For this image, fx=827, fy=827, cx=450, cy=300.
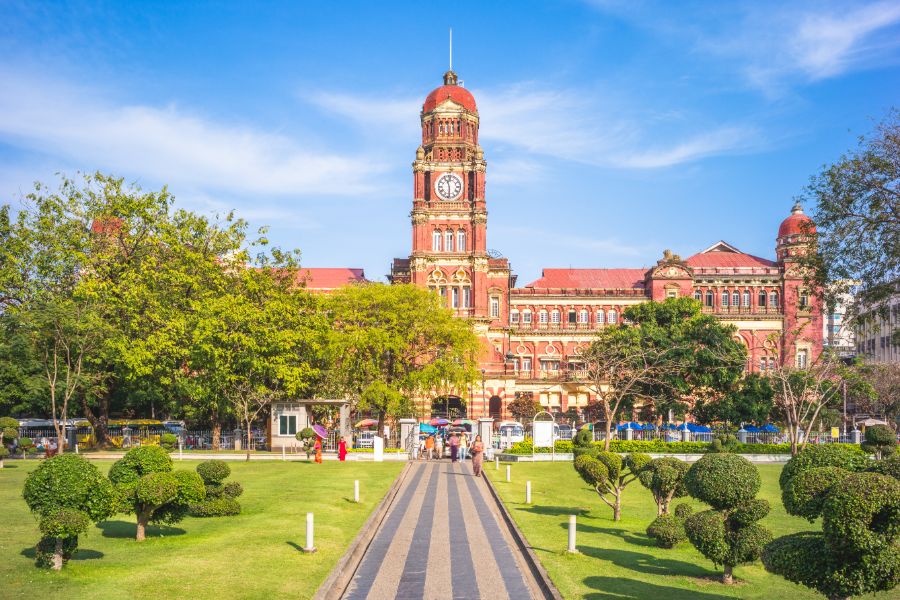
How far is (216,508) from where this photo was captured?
25.4 meters

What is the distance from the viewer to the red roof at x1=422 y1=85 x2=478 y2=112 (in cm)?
8112

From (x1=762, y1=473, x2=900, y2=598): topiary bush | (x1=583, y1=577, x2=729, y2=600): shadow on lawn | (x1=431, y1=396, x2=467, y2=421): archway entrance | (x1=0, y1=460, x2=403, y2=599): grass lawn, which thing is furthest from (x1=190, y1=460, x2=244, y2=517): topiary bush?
(x1=431, y1=396, x2=467, y2=421): archway entrance

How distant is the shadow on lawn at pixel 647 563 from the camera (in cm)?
1977

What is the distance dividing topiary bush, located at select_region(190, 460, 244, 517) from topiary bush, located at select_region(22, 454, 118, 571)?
738 cm

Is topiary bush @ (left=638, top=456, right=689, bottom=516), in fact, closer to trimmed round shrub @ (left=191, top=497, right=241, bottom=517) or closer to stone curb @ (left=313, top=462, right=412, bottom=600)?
stone curb @ (left=313, top=462, right=412, bottom=600)

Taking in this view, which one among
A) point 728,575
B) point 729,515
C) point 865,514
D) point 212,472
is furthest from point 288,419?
point 865,514

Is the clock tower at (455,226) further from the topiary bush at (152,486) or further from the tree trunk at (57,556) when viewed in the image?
the tree trunk at (57,556)

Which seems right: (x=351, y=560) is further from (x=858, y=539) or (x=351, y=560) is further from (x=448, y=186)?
(x=448, y=186)

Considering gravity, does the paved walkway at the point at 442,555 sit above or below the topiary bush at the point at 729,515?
below

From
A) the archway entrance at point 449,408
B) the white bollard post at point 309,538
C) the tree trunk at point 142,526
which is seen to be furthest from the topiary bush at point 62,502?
the archway entrance at point 449,408

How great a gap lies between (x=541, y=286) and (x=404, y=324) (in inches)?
1248

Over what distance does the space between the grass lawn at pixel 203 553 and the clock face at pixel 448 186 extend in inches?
2027

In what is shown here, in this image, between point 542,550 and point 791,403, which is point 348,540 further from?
point 791,403

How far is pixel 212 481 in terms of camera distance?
2566 centimetres
